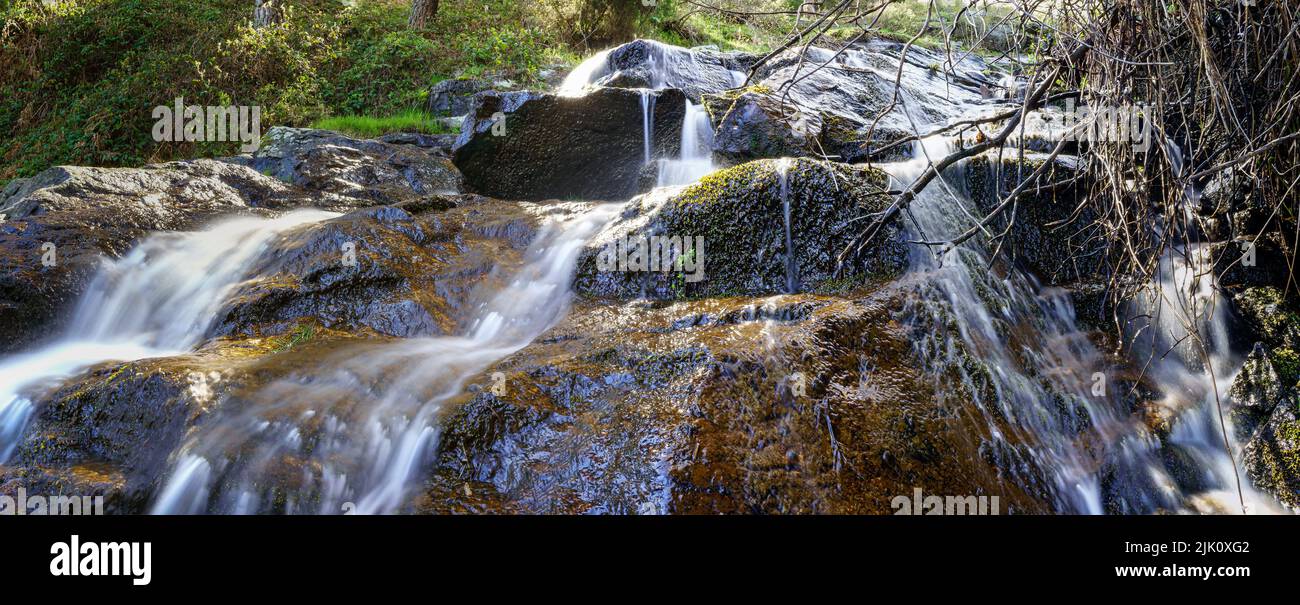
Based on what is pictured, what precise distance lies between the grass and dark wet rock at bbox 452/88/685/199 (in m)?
2.30

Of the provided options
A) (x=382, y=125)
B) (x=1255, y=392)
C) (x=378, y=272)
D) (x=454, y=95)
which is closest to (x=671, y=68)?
(x=454, y=95)

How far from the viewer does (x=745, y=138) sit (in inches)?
306

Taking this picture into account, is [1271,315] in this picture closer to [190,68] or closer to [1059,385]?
[1059,385]

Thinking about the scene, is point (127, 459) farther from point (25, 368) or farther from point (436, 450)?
point (25, 368)

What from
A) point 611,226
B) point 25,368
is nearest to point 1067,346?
point 611,226

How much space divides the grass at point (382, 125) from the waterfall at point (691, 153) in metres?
4.33

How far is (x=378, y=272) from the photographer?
5336 millimetres

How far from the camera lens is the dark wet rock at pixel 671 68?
9.99 meters

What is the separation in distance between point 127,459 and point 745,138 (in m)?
6.28

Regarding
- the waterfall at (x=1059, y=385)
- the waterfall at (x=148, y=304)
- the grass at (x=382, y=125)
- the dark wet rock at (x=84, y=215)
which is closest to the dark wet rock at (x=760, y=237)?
the waterfall at (x=1059, y=385)

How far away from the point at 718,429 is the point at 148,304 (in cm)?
490

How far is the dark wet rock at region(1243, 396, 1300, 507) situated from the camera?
4152mm

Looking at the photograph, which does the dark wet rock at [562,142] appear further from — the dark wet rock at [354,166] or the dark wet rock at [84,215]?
the dark wet rock at [84,215]

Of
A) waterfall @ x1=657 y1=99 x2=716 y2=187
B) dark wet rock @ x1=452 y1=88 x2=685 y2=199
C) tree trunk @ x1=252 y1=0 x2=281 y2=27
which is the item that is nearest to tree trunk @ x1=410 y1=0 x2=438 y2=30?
tree trunk @ x1=252 y1=0 x2=281 y2=27
